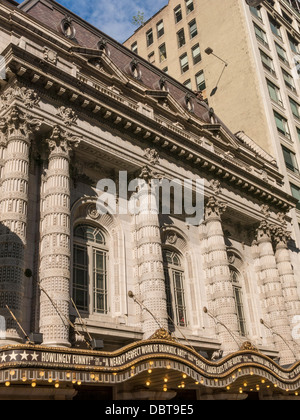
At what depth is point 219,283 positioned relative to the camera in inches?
956

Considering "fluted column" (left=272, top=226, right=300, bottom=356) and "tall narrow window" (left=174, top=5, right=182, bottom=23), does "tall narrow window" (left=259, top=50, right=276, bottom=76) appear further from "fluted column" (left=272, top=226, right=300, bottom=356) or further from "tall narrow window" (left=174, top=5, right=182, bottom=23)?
"fluted column" (left=272, top=226, right=300, bottom=356)

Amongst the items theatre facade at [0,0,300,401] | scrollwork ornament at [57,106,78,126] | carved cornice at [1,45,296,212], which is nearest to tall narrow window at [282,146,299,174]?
carved cornice at [1,45,296,212]

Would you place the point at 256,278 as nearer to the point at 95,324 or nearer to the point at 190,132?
the point at 190,132

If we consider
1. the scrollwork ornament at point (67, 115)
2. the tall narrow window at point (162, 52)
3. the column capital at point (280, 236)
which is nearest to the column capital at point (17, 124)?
the scrollwork ornament at point (67, 115)

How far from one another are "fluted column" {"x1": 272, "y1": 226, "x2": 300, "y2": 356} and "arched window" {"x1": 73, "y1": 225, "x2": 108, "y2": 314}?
1357 cm

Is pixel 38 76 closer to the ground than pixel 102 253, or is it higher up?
higher up

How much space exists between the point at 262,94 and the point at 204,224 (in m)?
18.1

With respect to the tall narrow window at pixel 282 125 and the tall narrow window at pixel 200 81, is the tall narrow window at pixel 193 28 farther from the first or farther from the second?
the tall narrow window at pixel 282 125

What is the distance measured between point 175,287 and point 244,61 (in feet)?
86.5

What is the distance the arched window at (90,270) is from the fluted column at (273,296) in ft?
39.7

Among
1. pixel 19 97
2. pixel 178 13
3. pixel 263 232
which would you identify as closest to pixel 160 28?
pixel 178 13

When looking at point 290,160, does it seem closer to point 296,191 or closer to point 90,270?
point 296,191

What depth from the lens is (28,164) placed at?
18406 millimetres
